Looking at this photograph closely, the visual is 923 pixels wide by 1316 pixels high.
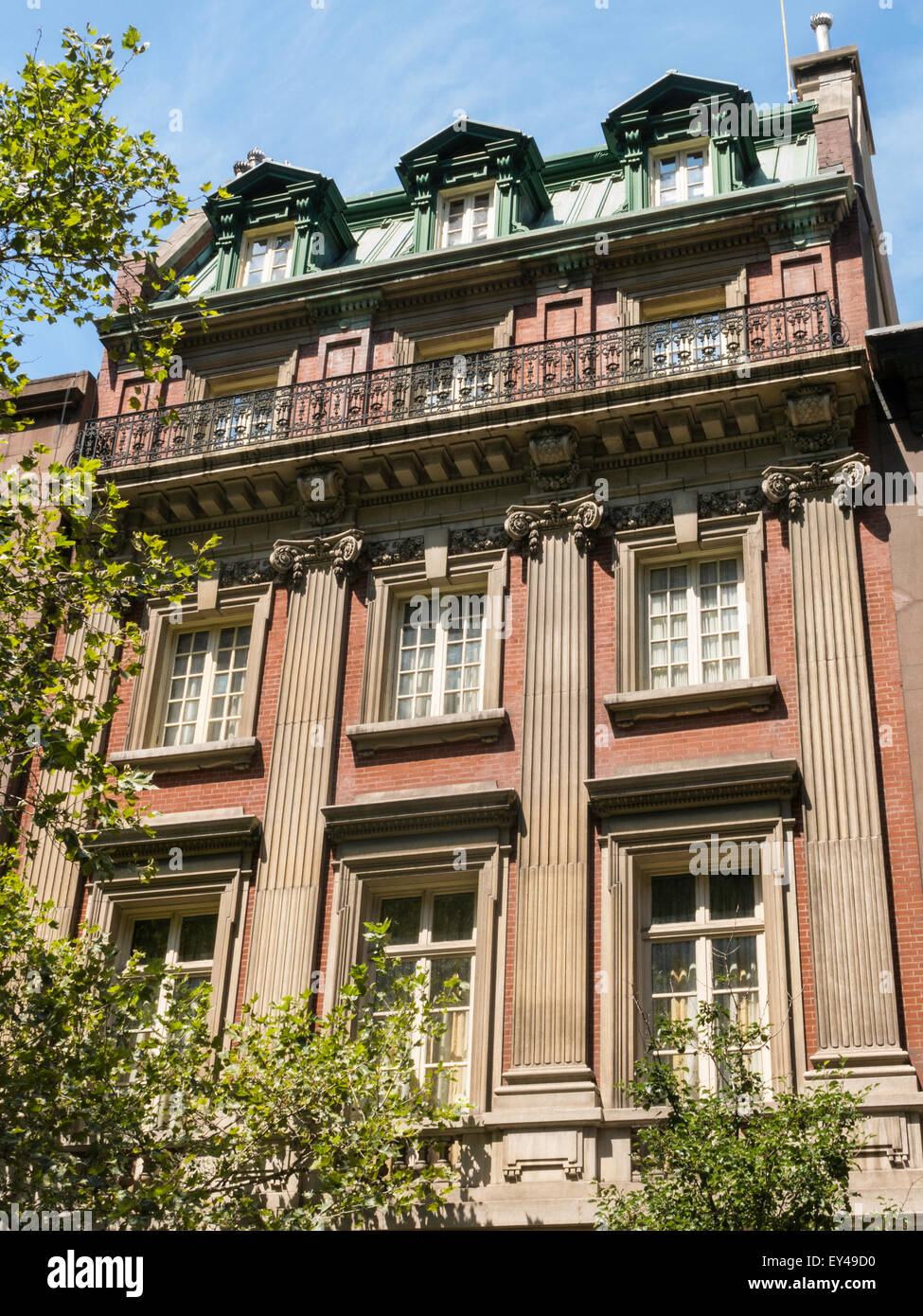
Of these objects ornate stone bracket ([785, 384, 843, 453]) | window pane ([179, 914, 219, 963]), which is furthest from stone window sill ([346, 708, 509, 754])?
ornate stone bracket ([785, 384, 843, 453])

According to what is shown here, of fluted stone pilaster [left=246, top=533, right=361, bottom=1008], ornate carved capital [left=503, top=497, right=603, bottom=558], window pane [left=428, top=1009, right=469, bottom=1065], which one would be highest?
ornate carved capital [left=503, top=497, right=603, bottom=558]

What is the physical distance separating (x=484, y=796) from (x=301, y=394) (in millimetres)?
7123

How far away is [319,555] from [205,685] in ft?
7.64

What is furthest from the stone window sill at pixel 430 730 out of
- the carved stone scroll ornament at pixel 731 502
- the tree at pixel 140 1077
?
the carved stone scroll ornament at pixel 731 502

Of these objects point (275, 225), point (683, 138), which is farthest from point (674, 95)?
point (275, 225)

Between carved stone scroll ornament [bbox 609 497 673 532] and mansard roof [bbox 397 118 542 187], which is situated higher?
mansard roof [bbox 397 118 542 187]

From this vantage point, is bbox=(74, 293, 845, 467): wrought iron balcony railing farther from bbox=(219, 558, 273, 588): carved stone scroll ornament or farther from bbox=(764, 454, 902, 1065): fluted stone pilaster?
bbox=(764, 454, 902, 1065): fluted stone pilaster

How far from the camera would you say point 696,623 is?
18.8 metres

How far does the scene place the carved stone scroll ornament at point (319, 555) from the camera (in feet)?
66.6

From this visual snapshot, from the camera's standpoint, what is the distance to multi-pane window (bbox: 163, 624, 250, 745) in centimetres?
2025

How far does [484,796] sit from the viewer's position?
17.7m

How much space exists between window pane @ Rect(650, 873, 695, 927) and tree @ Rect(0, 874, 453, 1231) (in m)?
3.11

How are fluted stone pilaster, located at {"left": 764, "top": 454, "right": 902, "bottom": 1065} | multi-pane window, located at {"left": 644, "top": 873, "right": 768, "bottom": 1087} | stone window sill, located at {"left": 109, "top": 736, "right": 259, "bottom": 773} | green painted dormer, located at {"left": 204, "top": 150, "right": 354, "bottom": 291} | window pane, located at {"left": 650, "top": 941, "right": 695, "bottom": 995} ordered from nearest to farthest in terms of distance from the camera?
fluted stone pilaster, located at {"left": 764, "top": 454, "right": 902, "bottom": 1065} < multi-pane window, located at {"left": 644, "top": 873, "right": 768, "bottom": 1087} < window pane, located at {"left": 650, "top": 941, "right": 695, "bottom": 995} < stone window sill, located at {"left": 109, "top": 736, "right": 259, "bottom": 773} < green painted dormer, located at {"left": 204, "top": 150, "right": 354, "bottom": 291}
